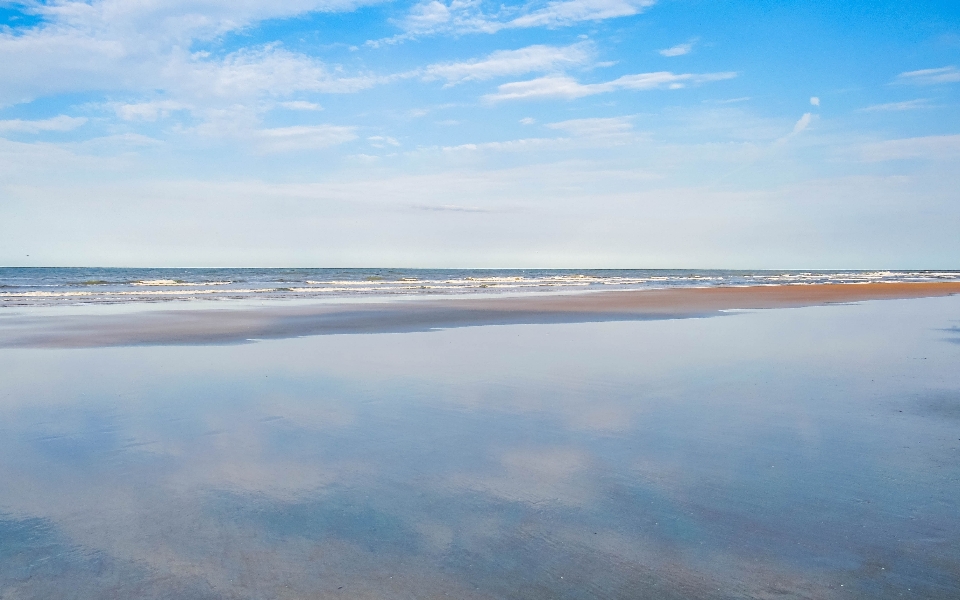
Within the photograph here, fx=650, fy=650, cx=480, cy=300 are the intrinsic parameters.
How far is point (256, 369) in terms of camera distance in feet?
29.7

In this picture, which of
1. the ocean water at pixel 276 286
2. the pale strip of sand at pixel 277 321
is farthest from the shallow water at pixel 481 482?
the ocean water at pixel 276 286

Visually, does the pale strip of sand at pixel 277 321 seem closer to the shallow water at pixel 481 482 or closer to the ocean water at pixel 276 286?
the shallow water at pixel 481 482

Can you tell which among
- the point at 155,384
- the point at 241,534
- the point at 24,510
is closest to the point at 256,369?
the point at 155,384

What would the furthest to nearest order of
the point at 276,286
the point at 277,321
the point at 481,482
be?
the point at 276,286 → the point at 277,321 → the point at 481,482

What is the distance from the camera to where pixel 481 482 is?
4.42 metres

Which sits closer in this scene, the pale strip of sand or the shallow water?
the shallow water

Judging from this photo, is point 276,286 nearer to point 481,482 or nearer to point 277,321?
point 277,321

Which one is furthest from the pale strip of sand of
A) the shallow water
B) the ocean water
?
the ocean water

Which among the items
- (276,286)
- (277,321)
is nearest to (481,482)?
(277,321)

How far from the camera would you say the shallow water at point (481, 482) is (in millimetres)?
3150

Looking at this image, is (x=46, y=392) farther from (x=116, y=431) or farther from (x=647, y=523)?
(x=647, y=523)

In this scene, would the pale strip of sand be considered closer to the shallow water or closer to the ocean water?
the shallow water

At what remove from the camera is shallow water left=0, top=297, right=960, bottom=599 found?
3.15m

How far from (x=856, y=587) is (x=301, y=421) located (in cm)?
463
